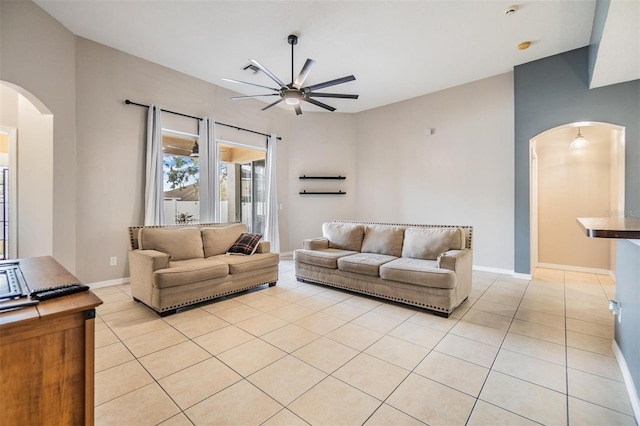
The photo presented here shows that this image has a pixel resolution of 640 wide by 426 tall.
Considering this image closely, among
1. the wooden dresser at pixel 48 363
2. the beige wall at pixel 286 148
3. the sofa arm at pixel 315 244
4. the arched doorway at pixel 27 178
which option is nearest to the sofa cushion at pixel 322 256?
the sofa arm at pixel 315 244

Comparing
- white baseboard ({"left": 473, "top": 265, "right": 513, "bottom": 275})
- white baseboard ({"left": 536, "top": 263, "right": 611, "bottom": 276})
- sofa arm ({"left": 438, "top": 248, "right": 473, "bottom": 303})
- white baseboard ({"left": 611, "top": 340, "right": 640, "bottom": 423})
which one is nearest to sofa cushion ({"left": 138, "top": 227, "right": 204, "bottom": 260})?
sofa arm ({"left": 438, "top": 248, "right": 473, "bottom": 303})

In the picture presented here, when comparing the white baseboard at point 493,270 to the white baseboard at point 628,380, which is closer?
the white baseboard at point 628,380

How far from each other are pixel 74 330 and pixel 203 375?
44.9 inches

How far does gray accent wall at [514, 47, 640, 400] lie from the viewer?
3668 mm

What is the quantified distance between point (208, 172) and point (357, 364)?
13.1ft

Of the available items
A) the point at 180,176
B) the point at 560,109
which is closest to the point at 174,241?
the point at 180,176

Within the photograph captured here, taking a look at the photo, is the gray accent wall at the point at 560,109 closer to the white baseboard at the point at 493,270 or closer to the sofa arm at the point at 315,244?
the white baseboard at the point at 493,270

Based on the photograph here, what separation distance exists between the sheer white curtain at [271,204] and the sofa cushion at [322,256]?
176 cm

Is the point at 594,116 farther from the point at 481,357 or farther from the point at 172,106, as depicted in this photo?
the point at 172,106

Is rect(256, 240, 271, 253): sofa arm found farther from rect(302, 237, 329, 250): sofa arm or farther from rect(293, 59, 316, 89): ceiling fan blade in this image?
rect(293, 59, 316, 89): ceiling fan blade

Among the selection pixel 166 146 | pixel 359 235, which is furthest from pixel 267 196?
pixel 359 235

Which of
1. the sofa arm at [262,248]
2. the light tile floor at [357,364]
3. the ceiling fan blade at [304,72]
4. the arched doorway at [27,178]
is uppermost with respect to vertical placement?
the ceiling fan blade at [304,72]

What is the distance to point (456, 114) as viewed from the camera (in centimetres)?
523

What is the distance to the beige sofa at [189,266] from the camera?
295 centimetres
